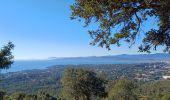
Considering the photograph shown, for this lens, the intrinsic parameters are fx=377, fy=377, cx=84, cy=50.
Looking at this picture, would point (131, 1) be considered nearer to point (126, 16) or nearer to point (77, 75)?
point (126, 16)

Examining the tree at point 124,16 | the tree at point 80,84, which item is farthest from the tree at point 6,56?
the tree at point 80,84

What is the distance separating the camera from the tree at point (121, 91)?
6857 cm

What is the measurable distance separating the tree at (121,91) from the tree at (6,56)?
4466 cm

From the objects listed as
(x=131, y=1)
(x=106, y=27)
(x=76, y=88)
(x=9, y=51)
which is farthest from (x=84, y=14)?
(x=76, y=88)

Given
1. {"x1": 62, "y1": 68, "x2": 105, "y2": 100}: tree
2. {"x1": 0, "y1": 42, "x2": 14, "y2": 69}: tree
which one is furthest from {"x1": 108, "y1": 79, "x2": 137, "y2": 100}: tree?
{"x1": 0, "y1": 42, "x2": 14, "y2": 69}: tree

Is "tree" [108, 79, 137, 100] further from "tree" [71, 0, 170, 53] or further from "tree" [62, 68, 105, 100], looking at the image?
"tree" [71, 0, 170, 53]

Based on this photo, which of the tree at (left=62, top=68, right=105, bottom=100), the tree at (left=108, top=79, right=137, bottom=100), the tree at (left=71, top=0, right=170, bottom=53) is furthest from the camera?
the tree at (left=108, top=79, right=137, bottom=100)

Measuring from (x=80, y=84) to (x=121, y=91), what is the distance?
9.44 m

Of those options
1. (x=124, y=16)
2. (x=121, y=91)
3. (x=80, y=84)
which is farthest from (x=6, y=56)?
(x=121, y=91)

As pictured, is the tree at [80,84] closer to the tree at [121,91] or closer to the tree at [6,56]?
the tree at [121,91]

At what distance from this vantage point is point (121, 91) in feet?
227

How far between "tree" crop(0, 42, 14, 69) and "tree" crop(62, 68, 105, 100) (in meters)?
38.7

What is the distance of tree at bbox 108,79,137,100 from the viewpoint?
6857cm

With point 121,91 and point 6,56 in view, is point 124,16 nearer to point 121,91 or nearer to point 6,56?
point 6,56
